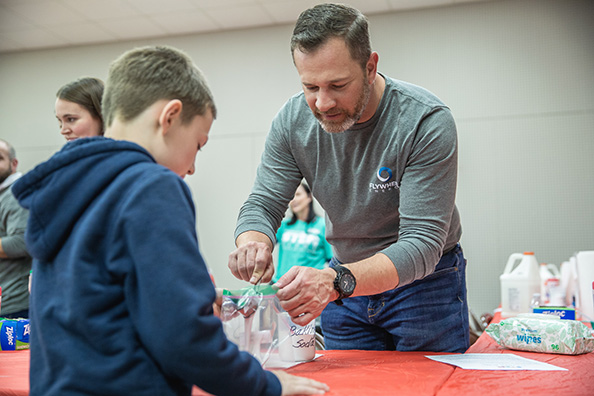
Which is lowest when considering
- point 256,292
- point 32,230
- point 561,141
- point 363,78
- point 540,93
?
point 256,292

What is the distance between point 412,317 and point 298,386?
703 mm

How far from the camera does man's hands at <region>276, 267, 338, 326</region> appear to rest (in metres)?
1.16

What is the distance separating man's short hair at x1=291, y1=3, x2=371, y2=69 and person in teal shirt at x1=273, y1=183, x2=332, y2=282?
2481 millimetres

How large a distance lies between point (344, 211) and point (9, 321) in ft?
3.50

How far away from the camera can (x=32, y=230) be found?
0.79m

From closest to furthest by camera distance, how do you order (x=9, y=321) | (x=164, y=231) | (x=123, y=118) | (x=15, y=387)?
(x=164, y=231) < (x=123, y=118) < (x=15, y=387) < (x=9, y=321)

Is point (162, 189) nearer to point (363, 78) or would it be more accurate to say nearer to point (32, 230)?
point (32, 230)

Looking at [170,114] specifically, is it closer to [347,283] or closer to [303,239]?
[347,283]

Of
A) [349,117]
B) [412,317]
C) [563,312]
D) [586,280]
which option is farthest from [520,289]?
[349,117]

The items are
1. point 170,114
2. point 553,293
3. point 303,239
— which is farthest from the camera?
point 303,239

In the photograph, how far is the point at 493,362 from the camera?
4.06 ft

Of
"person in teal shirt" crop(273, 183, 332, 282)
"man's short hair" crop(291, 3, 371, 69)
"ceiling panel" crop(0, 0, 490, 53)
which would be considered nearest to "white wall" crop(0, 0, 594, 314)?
"ceiling panel" crop(0, 0, 490, 53)

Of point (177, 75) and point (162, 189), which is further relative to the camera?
point (177, 75)

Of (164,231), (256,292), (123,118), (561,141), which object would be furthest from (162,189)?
(561,141)
